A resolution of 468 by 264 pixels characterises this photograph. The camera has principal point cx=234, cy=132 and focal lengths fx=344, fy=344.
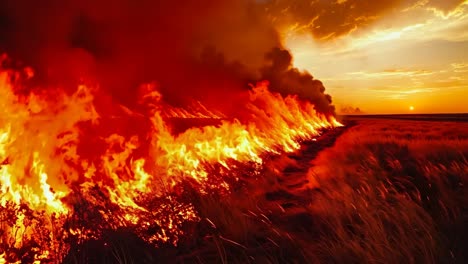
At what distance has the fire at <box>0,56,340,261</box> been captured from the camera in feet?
17.9

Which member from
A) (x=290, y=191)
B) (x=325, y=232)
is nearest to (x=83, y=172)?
(x=290, y=191)

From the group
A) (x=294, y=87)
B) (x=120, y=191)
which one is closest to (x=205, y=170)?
(x=120, y=191)

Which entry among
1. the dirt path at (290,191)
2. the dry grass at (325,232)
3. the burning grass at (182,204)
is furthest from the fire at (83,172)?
the dirt path at (290,191)

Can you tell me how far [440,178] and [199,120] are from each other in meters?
12.8

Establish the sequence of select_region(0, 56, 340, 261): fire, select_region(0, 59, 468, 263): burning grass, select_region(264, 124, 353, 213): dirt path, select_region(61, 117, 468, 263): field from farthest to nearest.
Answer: select_region(264, 124, 353, 213): dirt path, select_region(0, 56, 340, 261): fire, select_region(0, 59, 468, 263): burning grass, select_region(61, 117, 468, 263): field

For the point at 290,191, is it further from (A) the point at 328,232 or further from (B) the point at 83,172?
(B) the point at 83,172

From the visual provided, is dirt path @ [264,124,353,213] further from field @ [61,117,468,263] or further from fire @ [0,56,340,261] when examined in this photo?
fire @ [0,56,340,261]

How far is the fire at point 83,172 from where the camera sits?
17.9 feet

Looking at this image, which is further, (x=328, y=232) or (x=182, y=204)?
(x=182, y=204)

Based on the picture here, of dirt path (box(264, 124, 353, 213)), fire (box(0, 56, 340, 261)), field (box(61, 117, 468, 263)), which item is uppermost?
fire (box(0, 56, 340, 261))

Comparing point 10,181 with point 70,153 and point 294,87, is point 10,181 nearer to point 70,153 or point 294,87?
point 70,153

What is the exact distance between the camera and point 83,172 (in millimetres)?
8570

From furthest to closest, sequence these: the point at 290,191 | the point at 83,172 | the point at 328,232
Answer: the point at 290,191, the point at 83,172, the point at 328,232

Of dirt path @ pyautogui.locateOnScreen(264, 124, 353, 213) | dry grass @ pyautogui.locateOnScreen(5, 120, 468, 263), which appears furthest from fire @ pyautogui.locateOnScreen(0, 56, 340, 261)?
dirt path @ pyautogui.locateOnScreen(264, 124, 353, 213)
